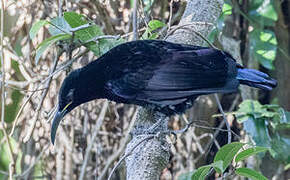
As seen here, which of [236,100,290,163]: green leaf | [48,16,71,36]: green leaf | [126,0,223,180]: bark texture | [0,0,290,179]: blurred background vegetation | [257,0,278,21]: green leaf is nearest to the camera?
[126,0,223,180]: bark texture

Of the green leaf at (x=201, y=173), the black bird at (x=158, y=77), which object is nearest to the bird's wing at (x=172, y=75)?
the black bird at (x=158, y=77)

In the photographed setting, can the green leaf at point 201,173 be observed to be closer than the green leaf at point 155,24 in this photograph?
Yes

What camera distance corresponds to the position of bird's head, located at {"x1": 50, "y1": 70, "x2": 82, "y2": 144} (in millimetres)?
3061

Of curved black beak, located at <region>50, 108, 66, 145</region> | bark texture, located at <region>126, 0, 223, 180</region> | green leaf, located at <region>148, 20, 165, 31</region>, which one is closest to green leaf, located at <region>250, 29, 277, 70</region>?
bark texture, located at <region>126, 0, 223, 180</region>

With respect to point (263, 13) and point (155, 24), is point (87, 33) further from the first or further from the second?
point (263, 13)

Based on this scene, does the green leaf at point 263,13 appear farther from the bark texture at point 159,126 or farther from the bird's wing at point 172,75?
the bird's wing at point 172,75

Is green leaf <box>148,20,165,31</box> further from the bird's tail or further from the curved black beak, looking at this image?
the curved black beak

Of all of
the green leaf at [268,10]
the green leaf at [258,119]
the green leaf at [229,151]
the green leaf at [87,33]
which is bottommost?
the green leaf at [229,151]

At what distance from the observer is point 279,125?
3.70 m

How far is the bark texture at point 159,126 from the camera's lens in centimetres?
239

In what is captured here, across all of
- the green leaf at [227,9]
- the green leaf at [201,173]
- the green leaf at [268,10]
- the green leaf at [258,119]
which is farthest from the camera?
the green leaf at [268,10]

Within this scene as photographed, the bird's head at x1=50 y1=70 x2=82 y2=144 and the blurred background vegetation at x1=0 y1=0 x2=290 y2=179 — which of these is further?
the blurred background vegetation at x1=0 y1=0 x2=290 y2=179

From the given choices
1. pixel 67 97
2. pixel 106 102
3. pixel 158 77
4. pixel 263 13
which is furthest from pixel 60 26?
pixel 263 13

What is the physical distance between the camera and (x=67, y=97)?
3111 millimetres
